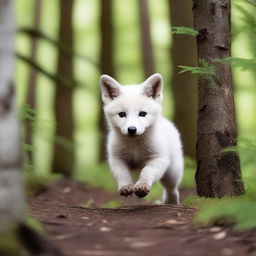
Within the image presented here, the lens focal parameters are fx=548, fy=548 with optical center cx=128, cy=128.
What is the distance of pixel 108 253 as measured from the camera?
3.95 meters

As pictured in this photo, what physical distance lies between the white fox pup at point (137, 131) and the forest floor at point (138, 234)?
1.09 m

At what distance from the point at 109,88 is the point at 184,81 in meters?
5.71

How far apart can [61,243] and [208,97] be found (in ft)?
9.95

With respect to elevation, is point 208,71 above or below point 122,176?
A: above

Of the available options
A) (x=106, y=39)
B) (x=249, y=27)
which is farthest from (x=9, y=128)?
(x=106, y=39)

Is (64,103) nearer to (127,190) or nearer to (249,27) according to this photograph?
(127,190)

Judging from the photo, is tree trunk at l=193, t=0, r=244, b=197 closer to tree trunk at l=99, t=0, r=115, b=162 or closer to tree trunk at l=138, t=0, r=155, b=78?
tree trunk at l=99, t=0, r=115, b=162

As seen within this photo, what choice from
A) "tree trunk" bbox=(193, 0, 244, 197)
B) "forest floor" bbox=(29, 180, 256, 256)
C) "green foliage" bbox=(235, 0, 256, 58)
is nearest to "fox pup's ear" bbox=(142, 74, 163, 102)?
"tree trunk" bbox=(193, 0, 244, 197)

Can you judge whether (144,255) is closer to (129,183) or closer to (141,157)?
(129,183)

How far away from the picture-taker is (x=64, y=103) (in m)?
14.7

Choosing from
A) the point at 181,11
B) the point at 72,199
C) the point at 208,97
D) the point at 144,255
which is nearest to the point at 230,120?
the point at 208,97

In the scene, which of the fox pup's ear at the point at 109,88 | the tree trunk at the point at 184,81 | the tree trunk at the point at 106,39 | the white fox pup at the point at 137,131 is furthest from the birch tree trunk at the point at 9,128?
the tree trunk at the point at 106,39

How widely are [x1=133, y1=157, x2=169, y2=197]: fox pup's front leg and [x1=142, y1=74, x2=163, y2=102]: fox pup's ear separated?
0.82 meters

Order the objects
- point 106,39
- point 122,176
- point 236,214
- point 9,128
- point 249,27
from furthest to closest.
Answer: point 106,39
point 122,176
point 249,27
point 236,214
point 9,128
